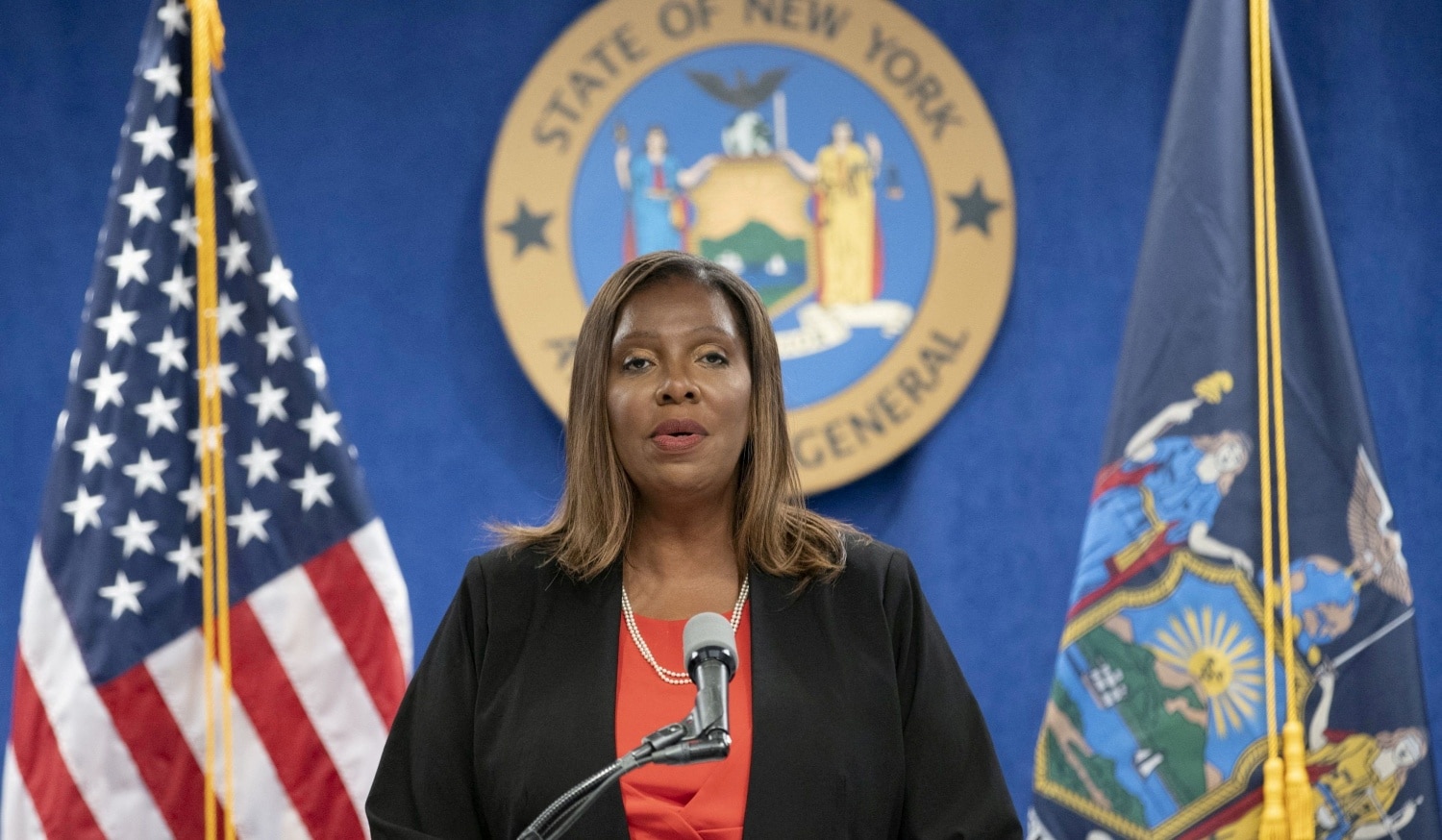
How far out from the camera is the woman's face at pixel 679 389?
1.77 m

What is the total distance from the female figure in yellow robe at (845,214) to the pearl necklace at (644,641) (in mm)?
1376

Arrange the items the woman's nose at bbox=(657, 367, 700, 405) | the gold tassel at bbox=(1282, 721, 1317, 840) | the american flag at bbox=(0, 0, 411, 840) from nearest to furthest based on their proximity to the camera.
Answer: the woman's nose at bbox=(657, 367, 700, 405), the gold tassel at bbox=(1282, 721, 1317, 840), the american flag at bbox=(0, 0, 411, 840)

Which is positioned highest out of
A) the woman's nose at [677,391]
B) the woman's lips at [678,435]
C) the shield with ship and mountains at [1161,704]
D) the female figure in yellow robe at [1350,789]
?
the woman's nose at [677,391]

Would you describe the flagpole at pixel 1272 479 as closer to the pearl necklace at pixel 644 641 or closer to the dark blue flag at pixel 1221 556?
the dark blue flag at pixel 1221 556

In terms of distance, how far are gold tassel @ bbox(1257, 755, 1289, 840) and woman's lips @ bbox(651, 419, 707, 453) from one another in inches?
40.2

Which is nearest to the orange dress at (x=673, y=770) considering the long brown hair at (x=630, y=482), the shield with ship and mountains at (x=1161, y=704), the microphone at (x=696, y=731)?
the long brown hair at (x=630, y=482)

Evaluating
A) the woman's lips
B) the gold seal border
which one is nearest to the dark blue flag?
the gold seal border

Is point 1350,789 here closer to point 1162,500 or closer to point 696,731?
point 1162,500

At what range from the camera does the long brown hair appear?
182 centimetres

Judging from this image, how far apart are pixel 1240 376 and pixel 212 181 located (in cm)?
166

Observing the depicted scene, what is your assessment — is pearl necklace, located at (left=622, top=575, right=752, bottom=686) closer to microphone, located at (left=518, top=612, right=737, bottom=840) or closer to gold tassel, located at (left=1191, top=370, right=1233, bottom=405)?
microphone, located at (left=518, top=612, right=737, bottom=840)

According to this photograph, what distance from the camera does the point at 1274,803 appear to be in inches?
86.6

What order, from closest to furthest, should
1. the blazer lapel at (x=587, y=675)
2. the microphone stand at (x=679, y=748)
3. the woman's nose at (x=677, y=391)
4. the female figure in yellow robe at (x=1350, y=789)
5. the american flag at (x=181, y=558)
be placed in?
the microphone stand at (x=679, y=748), the blazer lapel at (x=587, y=675), the woman's nose at (x=677, y=391), the female figure in yellow robe at (x=1350, y=789), the american flag at (x=181, y=558)

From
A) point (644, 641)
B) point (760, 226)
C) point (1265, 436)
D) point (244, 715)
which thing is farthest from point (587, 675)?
point (760, 226)
